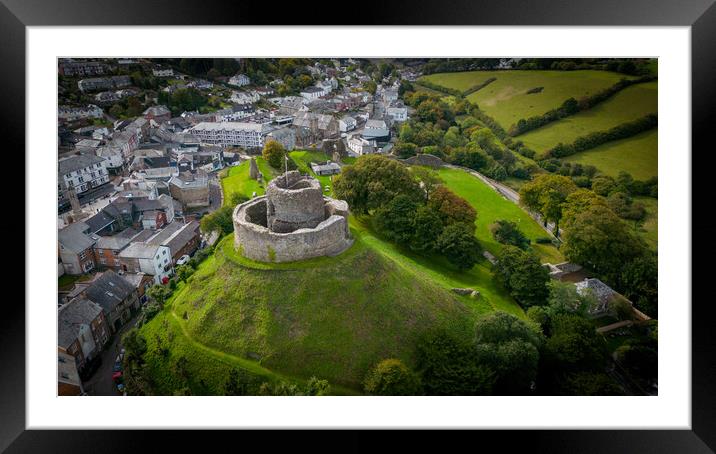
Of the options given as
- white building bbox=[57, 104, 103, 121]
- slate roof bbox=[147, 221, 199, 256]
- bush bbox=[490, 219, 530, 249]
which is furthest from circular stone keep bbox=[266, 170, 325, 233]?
white building bbox=[57, 104, 103, 121]

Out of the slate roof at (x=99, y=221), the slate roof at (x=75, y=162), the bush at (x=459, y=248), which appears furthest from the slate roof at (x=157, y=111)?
the bush at (x=459, y=248)

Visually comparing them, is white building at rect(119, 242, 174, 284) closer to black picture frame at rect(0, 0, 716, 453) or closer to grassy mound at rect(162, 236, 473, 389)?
grassy mound at rect(162, 236, 473, 389)

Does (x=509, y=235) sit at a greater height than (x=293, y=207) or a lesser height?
lesser

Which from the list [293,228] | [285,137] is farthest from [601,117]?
[285,137]

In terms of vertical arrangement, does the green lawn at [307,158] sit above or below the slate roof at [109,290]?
above

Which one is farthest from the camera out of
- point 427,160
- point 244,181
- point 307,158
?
point 307,158
